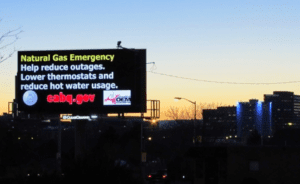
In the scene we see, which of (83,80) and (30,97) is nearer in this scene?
(83,80)

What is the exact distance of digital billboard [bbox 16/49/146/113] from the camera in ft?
133

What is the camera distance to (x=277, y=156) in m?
42.8

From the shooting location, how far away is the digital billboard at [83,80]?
1594 inches

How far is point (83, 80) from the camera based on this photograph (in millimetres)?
40688

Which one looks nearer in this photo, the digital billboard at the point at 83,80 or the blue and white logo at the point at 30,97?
the digital billboard at the point at 83,80

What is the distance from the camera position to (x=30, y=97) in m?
41.8

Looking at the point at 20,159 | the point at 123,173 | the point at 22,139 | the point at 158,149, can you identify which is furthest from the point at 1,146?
the point at 123,173

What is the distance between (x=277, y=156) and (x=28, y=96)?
64.9 ft

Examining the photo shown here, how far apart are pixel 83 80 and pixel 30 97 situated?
4.50m

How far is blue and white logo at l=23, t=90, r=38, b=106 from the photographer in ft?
136

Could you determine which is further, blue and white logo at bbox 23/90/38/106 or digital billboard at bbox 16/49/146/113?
blue and white logo at bbox 23/90/38/106

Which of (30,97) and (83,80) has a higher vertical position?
(83,80)

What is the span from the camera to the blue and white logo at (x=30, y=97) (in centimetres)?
4159

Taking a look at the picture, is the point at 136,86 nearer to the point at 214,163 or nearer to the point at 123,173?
the point at 214,163
